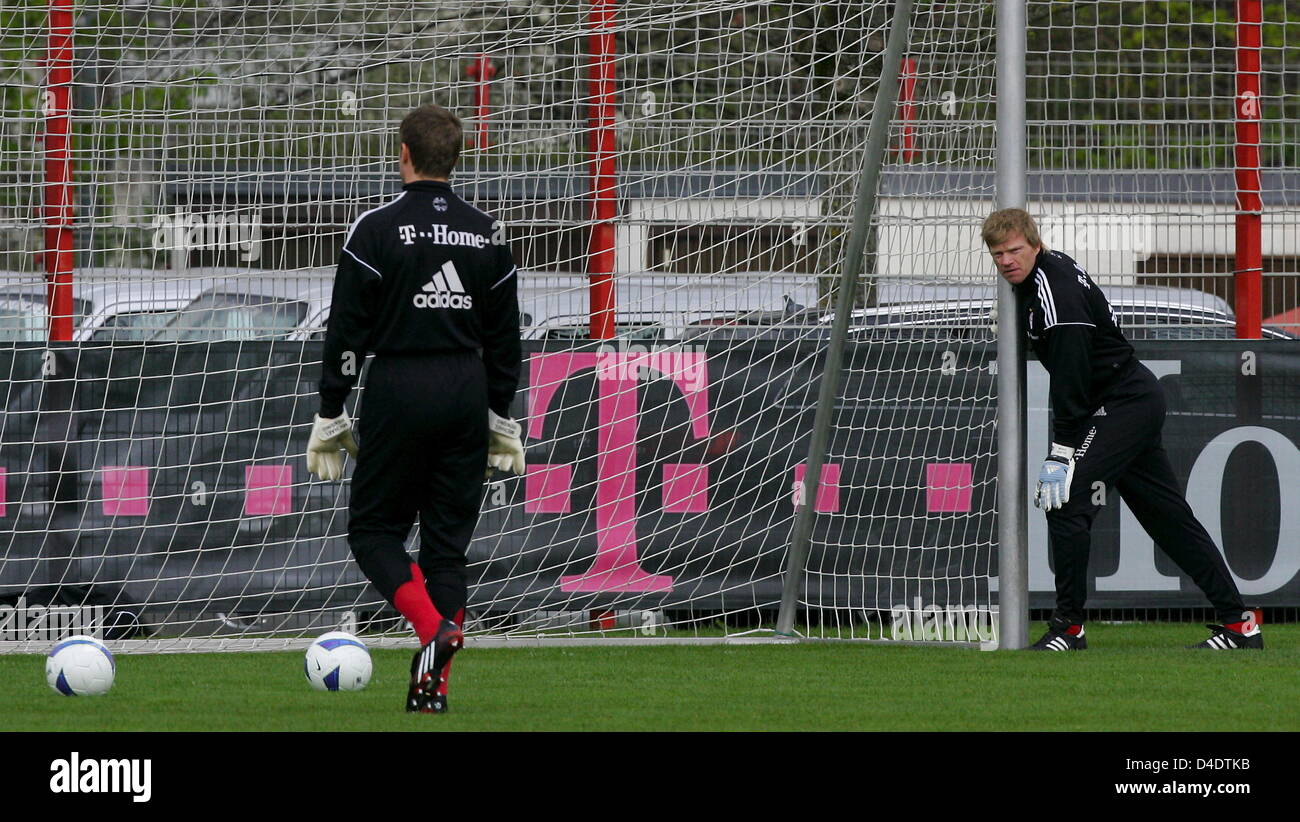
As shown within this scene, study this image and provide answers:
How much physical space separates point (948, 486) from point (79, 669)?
443 cm

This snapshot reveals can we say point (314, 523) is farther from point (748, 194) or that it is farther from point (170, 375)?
point (748, 194)

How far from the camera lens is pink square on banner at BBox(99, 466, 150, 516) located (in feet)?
29.0

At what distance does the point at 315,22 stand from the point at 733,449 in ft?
9.88

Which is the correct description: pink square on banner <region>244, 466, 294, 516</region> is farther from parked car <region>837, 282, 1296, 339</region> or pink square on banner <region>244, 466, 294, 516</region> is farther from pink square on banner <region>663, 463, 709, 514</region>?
parked car <region>837, 282, 1296, 339</region>

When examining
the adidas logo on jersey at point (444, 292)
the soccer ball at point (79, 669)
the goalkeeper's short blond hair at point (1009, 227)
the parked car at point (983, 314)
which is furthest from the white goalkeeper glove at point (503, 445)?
the parked car at point (983, 314)

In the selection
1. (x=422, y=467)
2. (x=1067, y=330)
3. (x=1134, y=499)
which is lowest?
(x=1134, y=499)

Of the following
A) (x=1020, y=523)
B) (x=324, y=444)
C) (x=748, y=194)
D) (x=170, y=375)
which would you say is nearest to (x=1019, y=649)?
(x=1020, y=523)

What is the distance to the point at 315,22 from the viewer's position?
9.02 metres

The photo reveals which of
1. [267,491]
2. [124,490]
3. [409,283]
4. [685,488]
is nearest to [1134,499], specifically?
[685,488]

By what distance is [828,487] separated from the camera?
9109 mm

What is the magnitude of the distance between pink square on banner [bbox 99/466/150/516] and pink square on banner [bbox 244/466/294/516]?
495mm

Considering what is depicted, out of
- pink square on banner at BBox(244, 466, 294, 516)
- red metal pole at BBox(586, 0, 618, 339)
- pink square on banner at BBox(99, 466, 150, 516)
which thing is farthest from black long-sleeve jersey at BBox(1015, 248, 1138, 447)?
pink square on banner at BBox(99, 466, 150, 516)

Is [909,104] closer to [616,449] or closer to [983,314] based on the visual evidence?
[983,314]

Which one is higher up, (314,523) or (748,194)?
(748,194)
